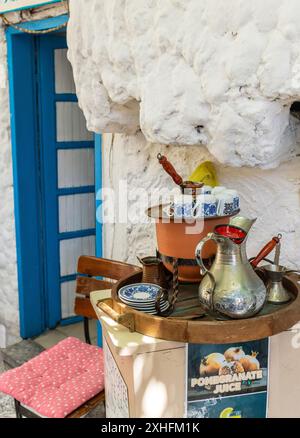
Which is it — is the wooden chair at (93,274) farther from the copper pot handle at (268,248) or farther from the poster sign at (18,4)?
the poster sign at (18,4)

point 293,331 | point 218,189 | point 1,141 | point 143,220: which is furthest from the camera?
point 1,141

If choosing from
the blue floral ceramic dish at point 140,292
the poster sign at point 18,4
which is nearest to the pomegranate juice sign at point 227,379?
the blue floral ceramic dish at point 140,292

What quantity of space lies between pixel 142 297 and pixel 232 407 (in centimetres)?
41

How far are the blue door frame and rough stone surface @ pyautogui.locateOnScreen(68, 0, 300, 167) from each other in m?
1.19

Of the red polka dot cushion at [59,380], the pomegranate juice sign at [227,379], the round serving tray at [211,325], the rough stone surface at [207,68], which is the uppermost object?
the rough stone surface at [207,68]

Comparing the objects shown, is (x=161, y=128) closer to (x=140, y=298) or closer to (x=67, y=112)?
(x=140, y=298)

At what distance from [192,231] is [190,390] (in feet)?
1.51

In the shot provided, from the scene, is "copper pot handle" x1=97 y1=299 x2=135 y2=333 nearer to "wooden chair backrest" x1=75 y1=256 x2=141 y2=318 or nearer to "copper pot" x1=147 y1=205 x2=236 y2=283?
"copper pot" x1=147 y1=205 x2=236 y2=283

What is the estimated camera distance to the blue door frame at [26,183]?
313 cm

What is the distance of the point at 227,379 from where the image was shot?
1521 mm

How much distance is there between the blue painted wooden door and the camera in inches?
128

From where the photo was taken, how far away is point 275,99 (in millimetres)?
1520

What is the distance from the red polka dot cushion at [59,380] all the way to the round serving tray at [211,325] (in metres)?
0.59

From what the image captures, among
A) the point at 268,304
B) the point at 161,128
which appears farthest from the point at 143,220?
the point at 268,304
